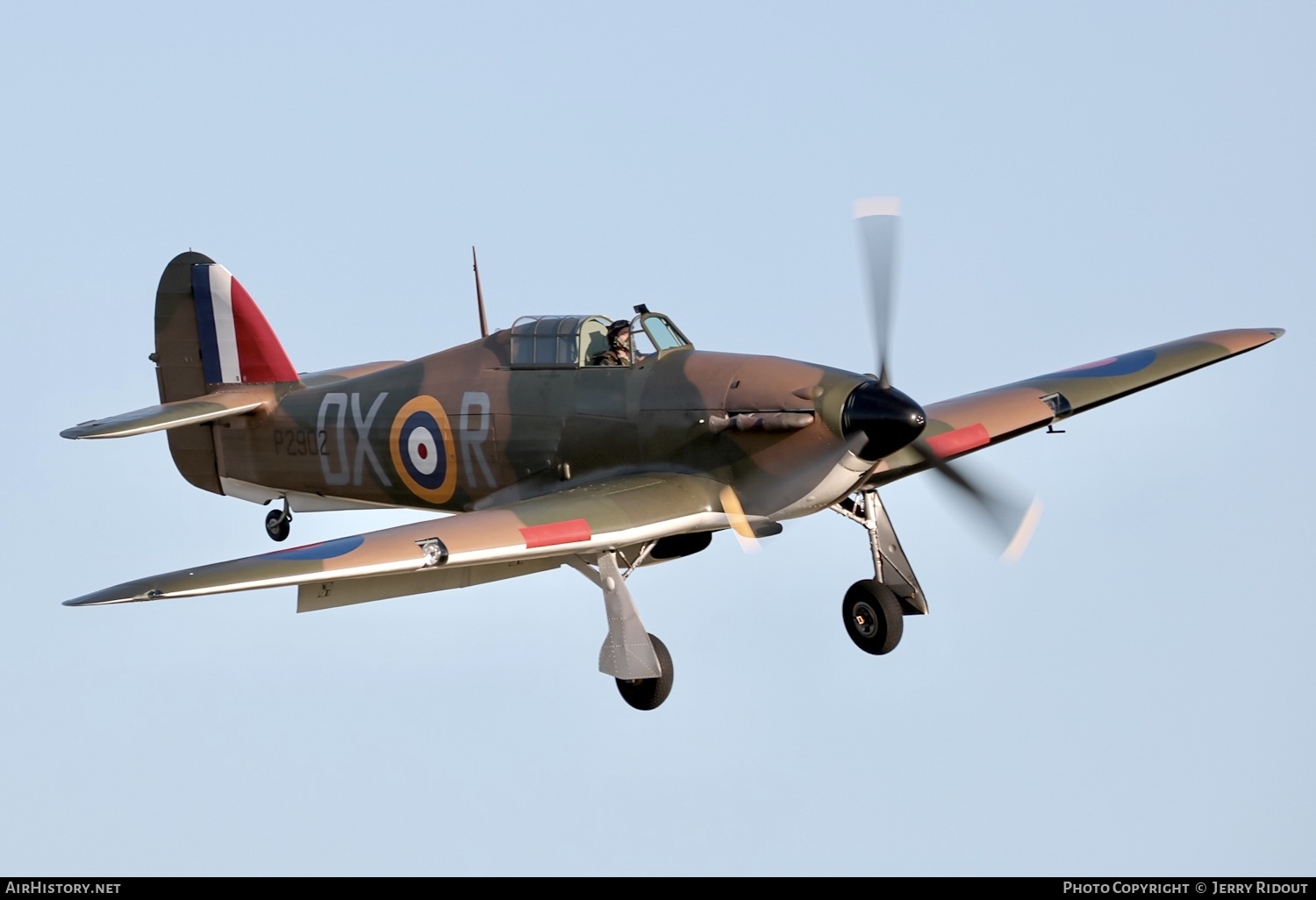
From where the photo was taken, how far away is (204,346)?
1772 cm

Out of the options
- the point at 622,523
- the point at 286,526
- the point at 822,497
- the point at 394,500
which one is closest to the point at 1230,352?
the point at 822,497

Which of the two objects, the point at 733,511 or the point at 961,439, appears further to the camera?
the point at 961,439

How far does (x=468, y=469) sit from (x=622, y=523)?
2.45 m

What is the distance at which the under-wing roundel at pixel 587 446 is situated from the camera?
1312 centimetres

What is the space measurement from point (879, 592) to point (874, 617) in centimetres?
20

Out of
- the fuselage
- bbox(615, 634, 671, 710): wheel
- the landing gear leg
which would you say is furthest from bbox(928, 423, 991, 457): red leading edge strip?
the landing gear leg

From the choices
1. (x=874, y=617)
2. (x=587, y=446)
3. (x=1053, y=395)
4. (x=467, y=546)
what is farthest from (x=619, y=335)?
(x=1053, y=395)

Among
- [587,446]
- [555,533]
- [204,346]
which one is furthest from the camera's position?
[204,346]

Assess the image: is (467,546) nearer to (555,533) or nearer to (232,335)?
(555,533)

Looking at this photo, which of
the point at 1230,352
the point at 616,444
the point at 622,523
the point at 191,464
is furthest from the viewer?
the point at 191,464

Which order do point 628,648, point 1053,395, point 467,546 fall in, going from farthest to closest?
point 1053,395 < point 628,648 < point 467,546

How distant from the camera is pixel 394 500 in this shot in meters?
16.1

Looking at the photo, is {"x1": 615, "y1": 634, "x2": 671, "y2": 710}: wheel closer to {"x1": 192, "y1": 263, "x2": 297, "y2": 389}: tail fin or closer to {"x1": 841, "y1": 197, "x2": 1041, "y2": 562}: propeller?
{"x1": 841, "y1": 197, "x2": 1041, "y2": 562}: propeller

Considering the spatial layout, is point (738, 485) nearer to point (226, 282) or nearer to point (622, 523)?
point (622, 523)
